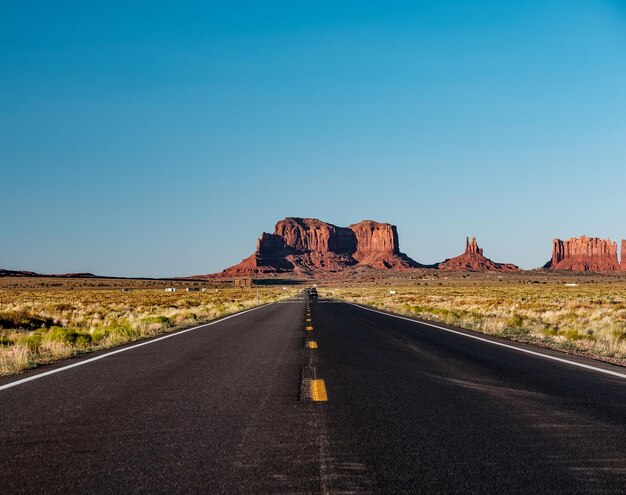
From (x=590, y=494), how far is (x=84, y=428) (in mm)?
4525

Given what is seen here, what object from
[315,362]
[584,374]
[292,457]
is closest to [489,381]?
[584,374]

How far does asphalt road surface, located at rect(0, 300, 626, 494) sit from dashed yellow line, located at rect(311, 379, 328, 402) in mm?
76

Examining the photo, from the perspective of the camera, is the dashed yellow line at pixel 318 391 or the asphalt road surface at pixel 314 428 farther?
the dashed yellow line at pixel 318 391

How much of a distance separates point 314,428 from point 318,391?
2.18 m

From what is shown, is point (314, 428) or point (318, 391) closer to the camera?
point (314, 428)

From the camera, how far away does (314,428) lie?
229 inches

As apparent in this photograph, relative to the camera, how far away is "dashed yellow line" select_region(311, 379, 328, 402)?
24.4 ft

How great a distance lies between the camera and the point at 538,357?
12438mm

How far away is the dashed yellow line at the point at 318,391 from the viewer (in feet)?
24.4

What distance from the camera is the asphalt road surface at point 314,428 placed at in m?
4.27

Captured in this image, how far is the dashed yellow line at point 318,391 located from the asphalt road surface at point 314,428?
76 millimetres

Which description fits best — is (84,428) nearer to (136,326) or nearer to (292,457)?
(292,457)

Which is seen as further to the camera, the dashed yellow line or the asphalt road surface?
the dashed yellow line

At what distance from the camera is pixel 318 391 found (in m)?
7.99
